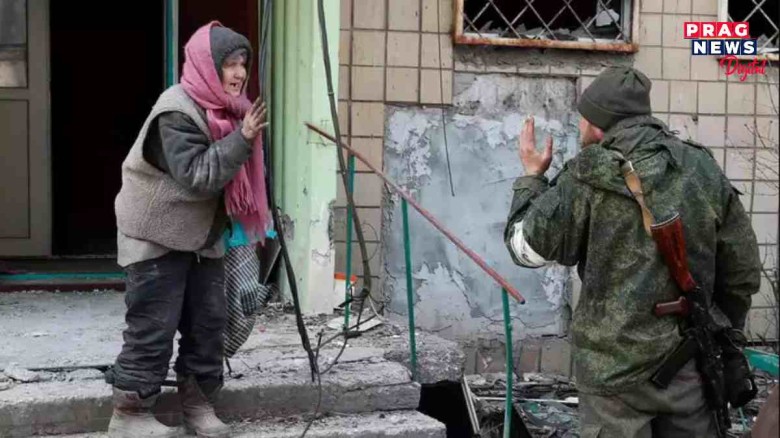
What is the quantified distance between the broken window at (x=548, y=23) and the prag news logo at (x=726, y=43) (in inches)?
17.8

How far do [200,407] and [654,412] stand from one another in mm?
1630

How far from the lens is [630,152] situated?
3.18 metres

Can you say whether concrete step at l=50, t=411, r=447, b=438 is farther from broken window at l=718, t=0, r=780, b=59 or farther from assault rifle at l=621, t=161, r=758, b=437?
broken window at l=718, t=0, r=780, b=59

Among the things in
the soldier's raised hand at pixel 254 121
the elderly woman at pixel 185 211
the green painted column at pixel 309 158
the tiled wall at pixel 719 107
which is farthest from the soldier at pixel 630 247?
the tiled wall at pixel 719 107

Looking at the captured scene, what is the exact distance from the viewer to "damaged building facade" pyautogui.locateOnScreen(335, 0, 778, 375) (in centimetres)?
611

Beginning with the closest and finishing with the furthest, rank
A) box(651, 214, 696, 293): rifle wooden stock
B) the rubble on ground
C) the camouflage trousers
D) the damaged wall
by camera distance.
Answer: box(651, 214, 696, 293): rifle wooden stock → the camouflage trousers → the rubble on ground → the damaged wall

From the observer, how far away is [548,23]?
645 centimetres

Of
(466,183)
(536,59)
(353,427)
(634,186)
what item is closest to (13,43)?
(466,183)

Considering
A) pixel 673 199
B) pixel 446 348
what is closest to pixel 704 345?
pixel 673 199

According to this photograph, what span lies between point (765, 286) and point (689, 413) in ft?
12.5

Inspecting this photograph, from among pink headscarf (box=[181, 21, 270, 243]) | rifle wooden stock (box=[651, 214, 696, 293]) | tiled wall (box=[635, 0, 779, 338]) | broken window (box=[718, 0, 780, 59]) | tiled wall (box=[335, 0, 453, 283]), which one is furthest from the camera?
broken window (box=[718, 0, 780, 59])

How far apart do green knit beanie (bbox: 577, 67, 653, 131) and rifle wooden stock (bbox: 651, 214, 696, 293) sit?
1.31ft

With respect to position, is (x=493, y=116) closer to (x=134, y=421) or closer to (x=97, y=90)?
(x=134, y=421)

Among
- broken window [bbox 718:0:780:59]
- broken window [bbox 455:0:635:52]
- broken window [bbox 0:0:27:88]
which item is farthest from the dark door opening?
broken window [bbox 718:0:780:59]
